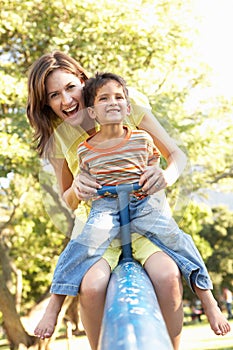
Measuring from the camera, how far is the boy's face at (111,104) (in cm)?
360

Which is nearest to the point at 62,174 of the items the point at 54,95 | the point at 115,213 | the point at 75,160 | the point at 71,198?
the point at 75,160

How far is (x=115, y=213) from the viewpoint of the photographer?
3.49 metres

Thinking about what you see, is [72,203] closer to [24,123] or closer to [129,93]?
[129,93]

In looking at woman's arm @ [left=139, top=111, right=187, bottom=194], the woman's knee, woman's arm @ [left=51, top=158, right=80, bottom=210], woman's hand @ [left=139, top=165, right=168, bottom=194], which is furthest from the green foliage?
the woman's knee

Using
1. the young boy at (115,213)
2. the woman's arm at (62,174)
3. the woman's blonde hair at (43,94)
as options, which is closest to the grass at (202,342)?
the woman's arm at (62,174)

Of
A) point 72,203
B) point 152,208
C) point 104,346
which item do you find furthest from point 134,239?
point 104,346

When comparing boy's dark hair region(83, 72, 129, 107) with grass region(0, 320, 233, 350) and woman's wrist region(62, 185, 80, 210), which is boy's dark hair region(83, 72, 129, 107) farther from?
grass region(0, 320, 233, 350)

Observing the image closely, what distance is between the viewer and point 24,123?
1428 centimetres

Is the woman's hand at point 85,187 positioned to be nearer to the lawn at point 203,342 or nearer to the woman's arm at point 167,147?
the woman's arm at point 167,147

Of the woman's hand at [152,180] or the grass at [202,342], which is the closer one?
the woman's hand at [152,180]

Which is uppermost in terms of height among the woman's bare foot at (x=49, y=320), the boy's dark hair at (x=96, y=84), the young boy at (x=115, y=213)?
the boy's dark hair at (x=96, y=84)

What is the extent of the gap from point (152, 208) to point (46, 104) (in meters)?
1.04

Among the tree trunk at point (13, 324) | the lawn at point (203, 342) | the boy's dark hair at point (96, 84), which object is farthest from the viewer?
the tree trunk at point (13, 324)

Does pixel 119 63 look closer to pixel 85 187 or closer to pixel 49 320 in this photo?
pixel 85 187
